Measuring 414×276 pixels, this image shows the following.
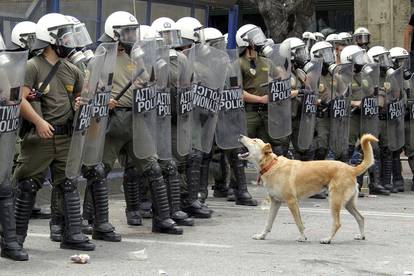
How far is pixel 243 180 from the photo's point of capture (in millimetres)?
10711

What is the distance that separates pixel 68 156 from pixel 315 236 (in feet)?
8.20

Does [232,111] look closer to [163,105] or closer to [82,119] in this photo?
[163,105]

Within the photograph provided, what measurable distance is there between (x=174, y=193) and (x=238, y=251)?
53.6 inches

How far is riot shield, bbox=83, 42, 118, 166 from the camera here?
7605 millimetres

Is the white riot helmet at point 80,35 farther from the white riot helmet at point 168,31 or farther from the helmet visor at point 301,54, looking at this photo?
the helmet visor at point 301,54

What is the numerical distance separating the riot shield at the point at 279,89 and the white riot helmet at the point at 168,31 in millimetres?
1858

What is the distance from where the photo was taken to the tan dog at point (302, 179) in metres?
8.13

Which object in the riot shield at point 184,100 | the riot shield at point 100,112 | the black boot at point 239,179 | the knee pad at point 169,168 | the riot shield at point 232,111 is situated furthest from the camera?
the black boot at point 239,179

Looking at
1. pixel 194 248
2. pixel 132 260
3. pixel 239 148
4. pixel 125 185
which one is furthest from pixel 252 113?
pixel 132 260

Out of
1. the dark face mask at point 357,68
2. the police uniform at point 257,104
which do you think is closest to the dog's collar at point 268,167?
the police uniform at point 257,104

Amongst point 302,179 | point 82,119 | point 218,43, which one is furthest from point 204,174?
Answer: point 82,119

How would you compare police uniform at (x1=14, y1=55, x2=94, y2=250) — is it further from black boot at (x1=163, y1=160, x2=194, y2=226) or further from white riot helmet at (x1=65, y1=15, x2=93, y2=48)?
black boot at (x1=163, y1=160, x2=194, y2=226)

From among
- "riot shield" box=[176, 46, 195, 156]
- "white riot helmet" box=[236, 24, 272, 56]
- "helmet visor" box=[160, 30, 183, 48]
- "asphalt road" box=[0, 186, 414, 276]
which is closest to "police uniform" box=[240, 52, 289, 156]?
"white riot helmet" box=[236, 24, 272, 56]

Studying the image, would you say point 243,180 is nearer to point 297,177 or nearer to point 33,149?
point 297,177
